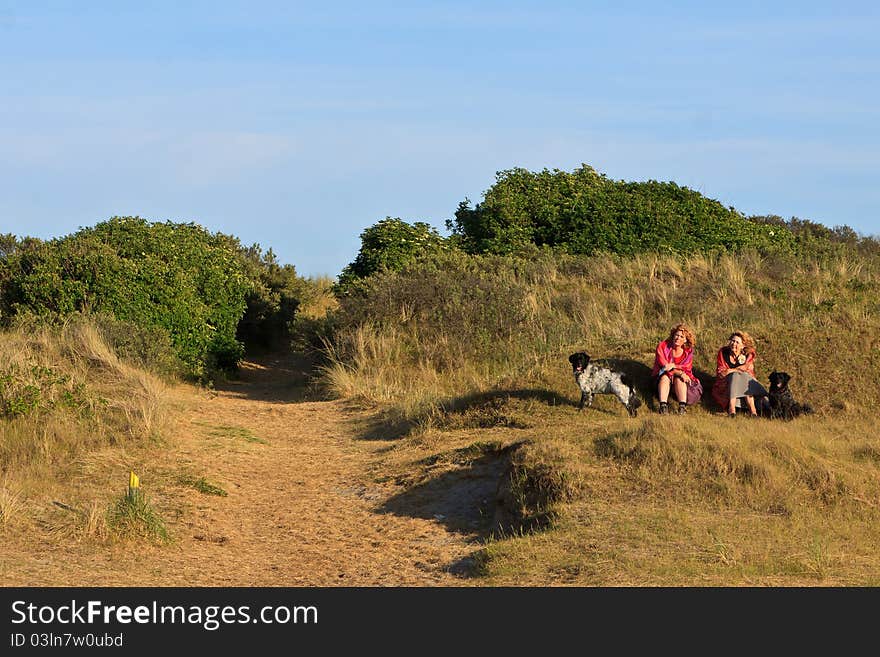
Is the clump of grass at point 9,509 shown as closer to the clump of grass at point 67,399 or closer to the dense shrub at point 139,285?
the clump of grass at point 67,399

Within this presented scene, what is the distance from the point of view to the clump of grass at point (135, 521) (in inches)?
371

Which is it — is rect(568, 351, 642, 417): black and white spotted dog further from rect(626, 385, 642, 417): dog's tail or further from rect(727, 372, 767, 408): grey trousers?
rect(727, 372, 767, 408): grey trousers

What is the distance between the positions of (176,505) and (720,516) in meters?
5.17

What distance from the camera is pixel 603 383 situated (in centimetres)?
1317

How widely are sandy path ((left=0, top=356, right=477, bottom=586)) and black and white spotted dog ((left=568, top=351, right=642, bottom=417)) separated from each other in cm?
267

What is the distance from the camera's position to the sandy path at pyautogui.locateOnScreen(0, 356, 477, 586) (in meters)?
8.70

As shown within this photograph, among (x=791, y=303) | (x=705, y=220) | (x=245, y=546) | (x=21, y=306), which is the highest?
(x=705, y=220)

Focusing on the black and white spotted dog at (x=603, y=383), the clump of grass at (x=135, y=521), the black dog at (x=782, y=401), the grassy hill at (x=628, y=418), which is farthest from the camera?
the black and white spotted dog at (x=603, y=383)

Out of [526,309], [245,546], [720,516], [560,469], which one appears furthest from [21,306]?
[720,516]

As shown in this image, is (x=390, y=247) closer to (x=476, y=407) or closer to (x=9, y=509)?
(x=476, y=407)

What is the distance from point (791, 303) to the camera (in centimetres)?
1736

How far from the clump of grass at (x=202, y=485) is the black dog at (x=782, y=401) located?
6405 millimetres

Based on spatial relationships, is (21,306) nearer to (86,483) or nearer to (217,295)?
(217,295)

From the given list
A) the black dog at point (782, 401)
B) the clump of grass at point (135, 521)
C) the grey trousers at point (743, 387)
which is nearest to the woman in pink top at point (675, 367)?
the grey trousers at point (743, 387)
